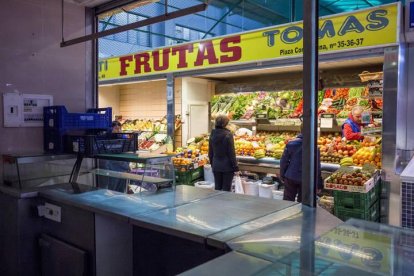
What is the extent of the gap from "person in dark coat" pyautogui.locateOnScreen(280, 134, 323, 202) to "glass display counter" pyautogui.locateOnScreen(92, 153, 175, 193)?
2130mm

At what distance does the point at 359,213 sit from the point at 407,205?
192cm

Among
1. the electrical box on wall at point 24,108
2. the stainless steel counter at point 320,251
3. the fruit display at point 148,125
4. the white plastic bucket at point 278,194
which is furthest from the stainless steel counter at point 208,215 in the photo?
the fruit display at point 148,125

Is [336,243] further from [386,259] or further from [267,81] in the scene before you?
[267,81]

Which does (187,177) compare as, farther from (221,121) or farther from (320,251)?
(320,251)

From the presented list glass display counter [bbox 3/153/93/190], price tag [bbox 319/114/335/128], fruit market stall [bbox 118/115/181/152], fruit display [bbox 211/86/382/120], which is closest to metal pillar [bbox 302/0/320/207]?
glass display counter [bbox 3/153/93/190]

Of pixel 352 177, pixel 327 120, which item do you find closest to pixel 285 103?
pixel 327 120

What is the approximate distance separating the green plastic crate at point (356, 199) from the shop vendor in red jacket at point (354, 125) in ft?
3.71

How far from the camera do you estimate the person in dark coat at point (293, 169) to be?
4.88 meters

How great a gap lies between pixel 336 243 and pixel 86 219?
1635 millimetres

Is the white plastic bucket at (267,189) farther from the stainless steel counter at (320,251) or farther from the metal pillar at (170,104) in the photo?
the stainless steel counter at (320,251)

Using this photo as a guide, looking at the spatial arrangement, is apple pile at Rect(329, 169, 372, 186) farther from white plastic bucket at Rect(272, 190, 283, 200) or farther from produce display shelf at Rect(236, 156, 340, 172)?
white plastic bucket at Rect(272, 190, 283, 200)

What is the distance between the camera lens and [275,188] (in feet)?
19.9

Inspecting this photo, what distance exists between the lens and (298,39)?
515 centimetres

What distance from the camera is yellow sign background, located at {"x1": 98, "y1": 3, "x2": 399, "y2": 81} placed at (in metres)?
4.43
